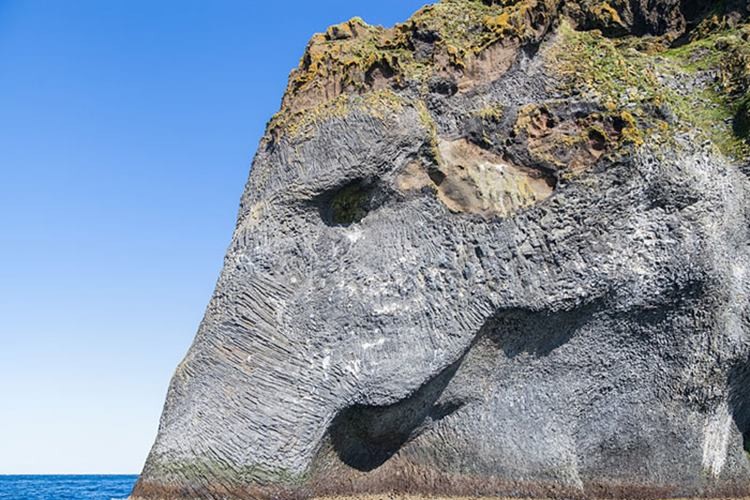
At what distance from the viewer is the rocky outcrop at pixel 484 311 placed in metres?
11.0

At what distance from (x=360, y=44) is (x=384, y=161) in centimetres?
288

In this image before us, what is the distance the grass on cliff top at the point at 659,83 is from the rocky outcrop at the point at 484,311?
0.08 meters

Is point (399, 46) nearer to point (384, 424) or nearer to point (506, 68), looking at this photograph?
point (506, 68)

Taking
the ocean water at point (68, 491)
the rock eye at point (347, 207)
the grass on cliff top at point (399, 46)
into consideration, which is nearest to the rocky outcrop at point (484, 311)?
the rock eye at point (347, 207)

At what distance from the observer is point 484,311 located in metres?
11.2

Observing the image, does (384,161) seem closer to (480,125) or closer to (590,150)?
(480,125)

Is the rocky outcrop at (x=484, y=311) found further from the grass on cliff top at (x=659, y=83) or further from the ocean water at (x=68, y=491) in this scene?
the ocean water at (x=68, y=491)

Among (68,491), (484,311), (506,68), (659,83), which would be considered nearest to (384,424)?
(484,311)

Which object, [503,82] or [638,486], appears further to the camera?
[503,82]

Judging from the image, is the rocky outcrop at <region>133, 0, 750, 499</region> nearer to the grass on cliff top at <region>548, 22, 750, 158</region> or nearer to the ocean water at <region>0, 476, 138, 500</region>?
the grass on cliff top at <region>548, 22, 750, 158</region>

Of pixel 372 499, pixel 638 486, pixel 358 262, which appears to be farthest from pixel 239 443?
pixel 638 486

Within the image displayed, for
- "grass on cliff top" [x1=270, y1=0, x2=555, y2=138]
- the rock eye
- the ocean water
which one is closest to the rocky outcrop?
the rock eye

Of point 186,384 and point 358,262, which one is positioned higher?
point 358,262

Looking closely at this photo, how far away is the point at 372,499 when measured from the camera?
37.0 ft
